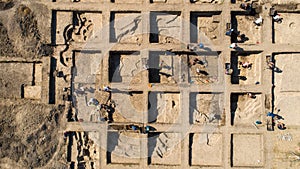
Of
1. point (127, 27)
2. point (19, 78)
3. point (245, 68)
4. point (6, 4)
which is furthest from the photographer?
point (245, 68)

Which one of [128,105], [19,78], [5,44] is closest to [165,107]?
[128,105]

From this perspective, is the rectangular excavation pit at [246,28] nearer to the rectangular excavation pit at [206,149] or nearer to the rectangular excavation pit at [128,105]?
the rectangular excavation pit at [206,149]

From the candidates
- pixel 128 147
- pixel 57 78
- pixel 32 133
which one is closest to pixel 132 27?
pixel 57 78

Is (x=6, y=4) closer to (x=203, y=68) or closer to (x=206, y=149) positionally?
(x=203, y=68)

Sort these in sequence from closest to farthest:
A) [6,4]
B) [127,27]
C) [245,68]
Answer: [6,4] → [127,27] → [245,68]

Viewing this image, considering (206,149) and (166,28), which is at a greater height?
(166,28)

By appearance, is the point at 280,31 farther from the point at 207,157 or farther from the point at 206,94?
the point at 207,157

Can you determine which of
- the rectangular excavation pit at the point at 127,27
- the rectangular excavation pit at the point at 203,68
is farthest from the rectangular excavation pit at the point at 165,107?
the rectangular excavation pit at the point at 127,27
